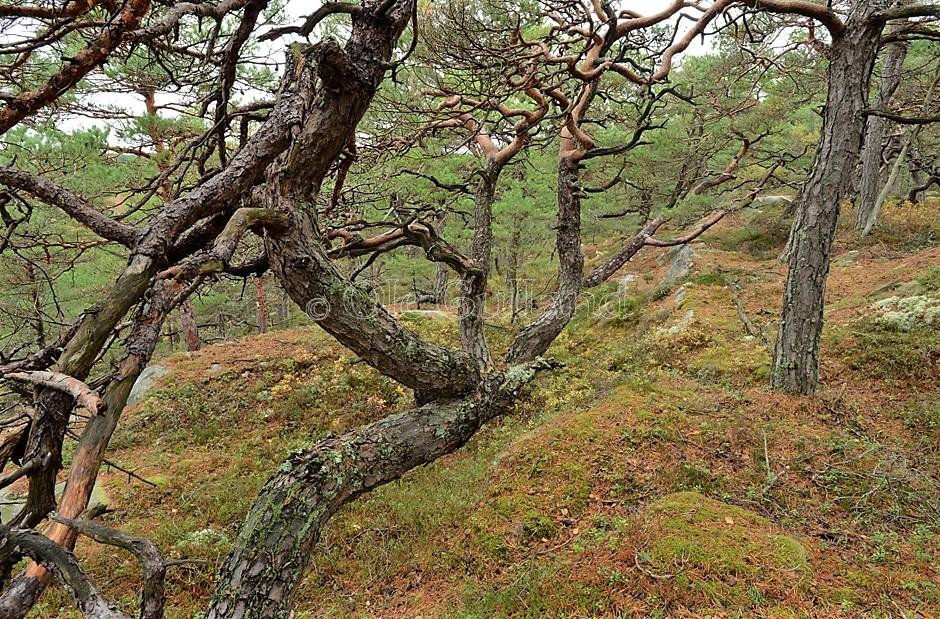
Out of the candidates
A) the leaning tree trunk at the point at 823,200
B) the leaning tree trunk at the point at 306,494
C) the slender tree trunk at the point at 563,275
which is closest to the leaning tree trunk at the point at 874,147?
the leaning tree trunk at the point at 823,200

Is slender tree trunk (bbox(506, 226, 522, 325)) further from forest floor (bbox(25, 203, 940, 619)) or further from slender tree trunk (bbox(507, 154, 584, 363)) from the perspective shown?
forest floor (bbox(25, 203, 940, 619))

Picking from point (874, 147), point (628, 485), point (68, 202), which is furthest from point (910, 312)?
point (68, 202)

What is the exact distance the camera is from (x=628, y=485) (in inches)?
176

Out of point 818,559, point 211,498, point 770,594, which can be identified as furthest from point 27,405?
point 211,498

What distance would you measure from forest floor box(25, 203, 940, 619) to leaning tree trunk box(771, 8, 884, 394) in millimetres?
567

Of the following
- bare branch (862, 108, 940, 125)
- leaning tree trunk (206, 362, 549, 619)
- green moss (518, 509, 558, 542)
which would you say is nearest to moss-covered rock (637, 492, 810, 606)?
green moss (518, 509, 558, 542)

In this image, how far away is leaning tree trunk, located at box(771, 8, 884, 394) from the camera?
5012 mm

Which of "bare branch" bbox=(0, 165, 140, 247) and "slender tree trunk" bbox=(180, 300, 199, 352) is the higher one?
"bare branch" bbox=(0, 165, 140, 247)

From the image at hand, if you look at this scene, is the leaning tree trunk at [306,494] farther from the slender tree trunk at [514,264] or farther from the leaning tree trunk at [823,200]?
the slender tree trunk at [514,264]

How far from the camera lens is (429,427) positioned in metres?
4.95

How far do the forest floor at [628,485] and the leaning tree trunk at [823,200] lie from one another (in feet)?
1.86

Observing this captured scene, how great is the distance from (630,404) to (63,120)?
10872mm

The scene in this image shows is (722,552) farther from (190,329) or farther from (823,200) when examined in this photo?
(190,329)

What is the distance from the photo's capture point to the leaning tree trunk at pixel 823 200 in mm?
5012
